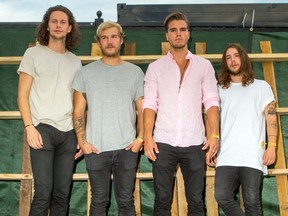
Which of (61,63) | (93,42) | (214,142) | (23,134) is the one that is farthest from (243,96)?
(23,134)

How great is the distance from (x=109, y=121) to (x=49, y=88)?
64cm

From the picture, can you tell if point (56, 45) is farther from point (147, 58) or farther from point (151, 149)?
point (151, 149)

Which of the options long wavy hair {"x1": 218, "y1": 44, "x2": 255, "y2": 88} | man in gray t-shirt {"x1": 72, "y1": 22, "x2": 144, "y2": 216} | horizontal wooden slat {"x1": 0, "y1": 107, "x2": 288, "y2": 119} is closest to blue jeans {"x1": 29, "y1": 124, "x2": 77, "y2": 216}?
man in gray t-shirt {"x1": 72, "y1": 22, "x2": 144, "y2": 216}

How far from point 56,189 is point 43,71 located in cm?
112

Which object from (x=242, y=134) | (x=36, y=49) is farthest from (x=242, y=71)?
(x=36, y=49)

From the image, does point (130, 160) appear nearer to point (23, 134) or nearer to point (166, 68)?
point (166, 68)

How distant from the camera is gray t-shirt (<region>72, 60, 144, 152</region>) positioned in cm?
381

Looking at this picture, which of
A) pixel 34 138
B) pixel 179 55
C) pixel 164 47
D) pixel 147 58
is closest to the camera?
pixel 34 138

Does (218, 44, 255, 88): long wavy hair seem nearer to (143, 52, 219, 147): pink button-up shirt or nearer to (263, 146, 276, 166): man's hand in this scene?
(143, 52, 219, 147): pink button-up shirt

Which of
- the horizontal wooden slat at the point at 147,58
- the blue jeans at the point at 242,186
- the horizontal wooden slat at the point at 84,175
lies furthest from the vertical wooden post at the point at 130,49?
the blue jeans at the point at 242,186

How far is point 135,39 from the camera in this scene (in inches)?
211

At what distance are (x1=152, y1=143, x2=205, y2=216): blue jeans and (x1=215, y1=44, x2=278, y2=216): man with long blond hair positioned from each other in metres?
0.26

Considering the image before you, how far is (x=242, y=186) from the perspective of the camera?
3.91 m

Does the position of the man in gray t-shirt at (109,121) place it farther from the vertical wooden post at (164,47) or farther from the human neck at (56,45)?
the vertical wooden post at (164,47)
